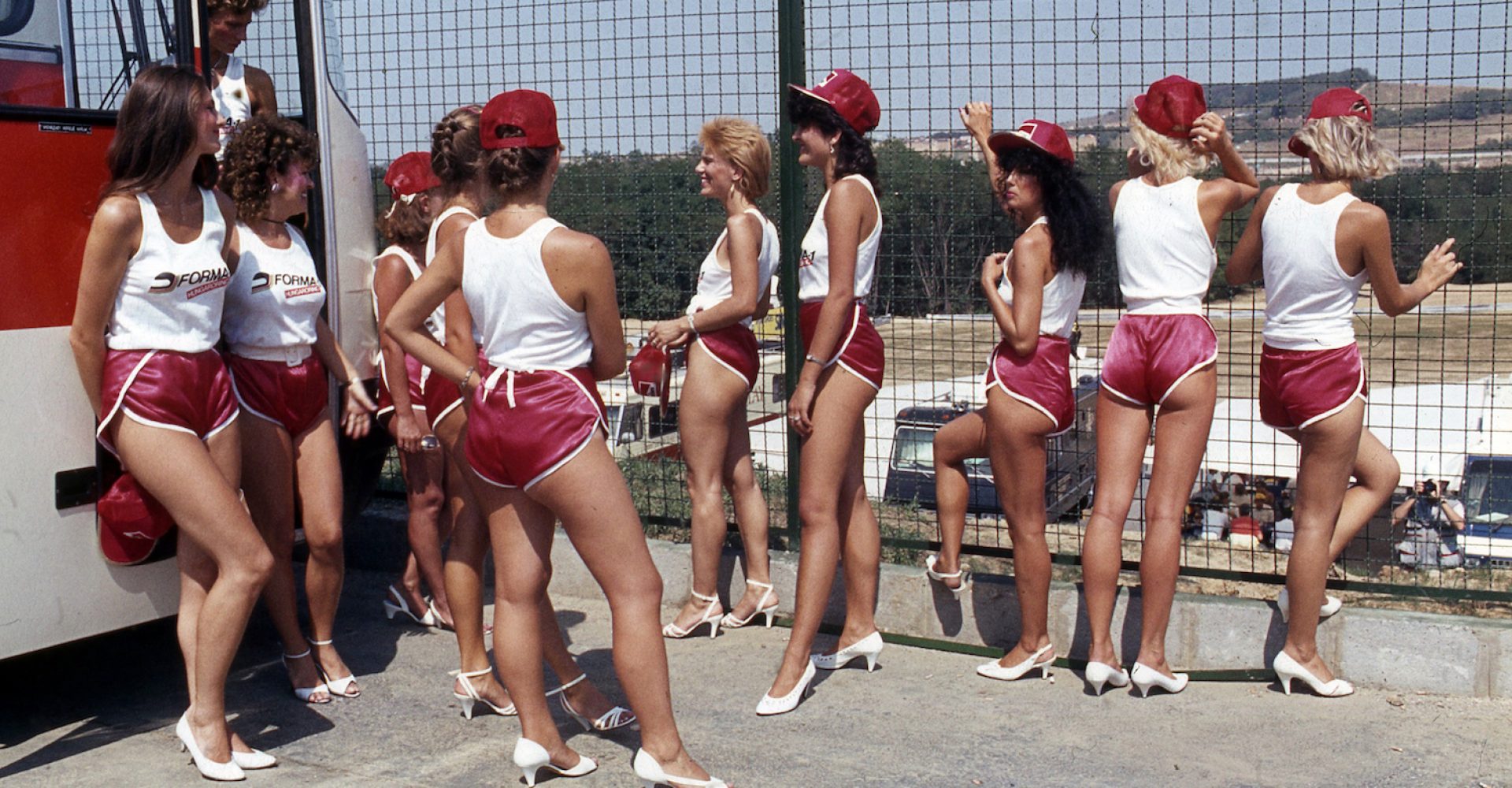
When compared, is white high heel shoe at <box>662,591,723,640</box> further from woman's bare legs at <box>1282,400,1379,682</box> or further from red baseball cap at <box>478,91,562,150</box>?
red baseball cap at <box>478,91,562,150</box>

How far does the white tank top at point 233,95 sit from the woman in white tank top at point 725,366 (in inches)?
67.4

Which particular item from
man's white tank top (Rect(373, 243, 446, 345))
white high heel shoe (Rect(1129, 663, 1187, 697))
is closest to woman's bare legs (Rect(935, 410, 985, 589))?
white high heel shoe (Rect(1129, 663, 1187, 697))

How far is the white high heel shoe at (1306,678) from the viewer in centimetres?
486

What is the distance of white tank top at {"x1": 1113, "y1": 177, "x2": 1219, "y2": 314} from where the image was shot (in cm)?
474

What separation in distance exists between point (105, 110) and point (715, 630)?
293 centimetres

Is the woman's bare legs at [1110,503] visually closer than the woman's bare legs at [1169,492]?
No

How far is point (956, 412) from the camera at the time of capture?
662 cm

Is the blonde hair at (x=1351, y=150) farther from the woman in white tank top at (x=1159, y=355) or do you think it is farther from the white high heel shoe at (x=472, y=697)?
the white high heel shoe at (x=472, y=697)

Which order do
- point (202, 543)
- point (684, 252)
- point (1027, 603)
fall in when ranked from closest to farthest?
point (202, 543)
point (1027, 603)
point (684, 252)

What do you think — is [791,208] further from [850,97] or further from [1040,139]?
[1040,139]

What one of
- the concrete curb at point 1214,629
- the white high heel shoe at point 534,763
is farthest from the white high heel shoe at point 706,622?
the white high heel shoe at point 534,763

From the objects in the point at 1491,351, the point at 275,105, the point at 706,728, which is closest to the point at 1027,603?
the point at 706,728

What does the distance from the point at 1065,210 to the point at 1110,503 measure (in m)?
1.02

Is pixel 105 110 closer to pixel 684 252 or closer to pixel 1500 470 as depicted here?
pixel 684 252
